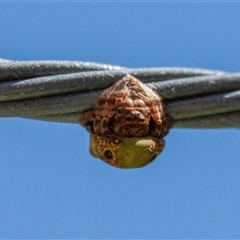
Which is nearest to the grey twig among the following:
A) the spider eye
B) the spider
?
the spider

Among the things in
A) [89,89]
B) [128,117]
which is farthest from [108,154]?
[89,89]

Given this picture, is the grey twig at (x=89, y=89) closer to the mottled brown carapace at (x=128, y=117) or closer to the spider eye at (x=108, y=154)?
the mottled brown carapace at (x=128, y=117)

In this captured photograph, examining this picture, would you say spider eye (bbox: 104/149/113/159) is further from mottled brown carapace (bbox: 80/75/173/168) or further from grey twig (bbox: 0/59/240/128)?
grey twig (bbox: 0/59/240/128)

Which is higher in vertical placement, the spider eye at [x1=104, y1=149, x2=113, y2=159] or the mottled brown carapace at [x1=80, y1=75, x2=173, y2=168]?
the mottled brown carapace at [x1=80, y1=75, x2=173, y2=168]

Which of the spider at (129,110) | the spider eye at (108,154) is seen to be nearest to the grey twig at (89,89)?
the spider at (129,110)

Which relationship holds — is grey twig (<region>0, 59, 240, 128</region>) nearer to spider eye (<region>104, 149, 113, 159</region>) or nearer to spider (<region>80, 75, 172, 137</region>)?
spider (<region>80, 75, 172, 137</region>)

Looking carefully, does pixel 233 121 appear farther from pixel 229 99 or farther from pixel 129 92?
pixel 129 92

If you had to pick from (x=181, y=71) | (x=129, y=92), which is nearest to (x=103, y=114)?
(x=129, y=92)
